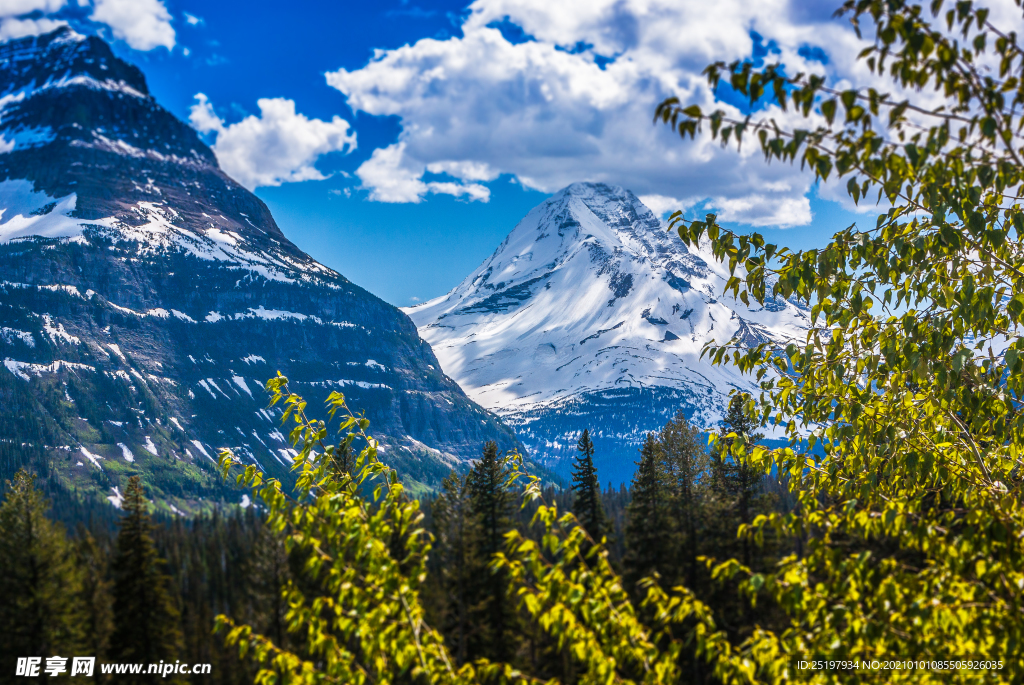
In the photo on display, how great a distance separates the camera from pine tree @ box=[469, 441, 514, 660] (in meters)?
33.1

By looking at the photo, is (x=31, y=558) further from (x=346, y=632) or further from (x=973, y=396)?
(x=973, y=396)

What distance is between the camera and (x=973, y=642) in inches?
264

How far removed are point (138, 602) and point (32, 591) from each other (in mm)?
5256

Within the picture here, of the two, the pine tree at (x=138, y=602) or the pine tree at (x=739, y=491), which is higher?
the pine tree at (x=739, y=491)

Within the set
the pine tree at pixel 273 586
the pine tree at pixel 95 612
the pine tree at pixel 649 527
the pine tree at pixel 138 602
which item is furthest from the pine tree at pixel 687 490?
the pine tree at pixel 95 612

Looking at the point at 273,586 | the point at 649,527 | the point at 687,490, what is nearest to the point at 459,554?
the point at 649,527

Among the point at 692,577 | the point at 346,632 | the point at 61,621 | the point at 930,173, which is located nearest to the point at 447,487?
the point at 692,577

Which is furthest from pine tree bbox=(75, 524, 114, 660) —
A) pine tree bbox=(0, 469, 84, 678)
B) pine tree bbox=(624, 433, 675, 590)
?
pine tree bbox=(624, 433, 675, 590)

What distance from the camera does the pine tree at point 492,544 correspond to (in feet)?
108

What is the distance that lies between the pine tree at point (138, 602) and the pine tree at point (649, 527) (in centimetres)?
2404

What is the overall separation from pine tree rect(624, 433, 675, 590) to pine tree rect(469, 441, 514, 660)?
21.9 ft

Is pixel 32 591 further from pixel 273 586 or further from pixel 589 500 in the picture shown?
pixel 589 500

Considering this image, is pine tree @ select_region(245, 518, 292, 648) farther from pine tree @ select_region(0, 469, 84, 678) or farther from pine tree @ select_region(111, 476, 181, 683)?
pine tree @ select_region(0, 469, 84, 678)

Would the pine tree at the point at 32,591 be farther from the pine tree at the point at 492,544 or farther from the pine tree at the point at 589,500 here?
the pine tree at the point at 589,500
